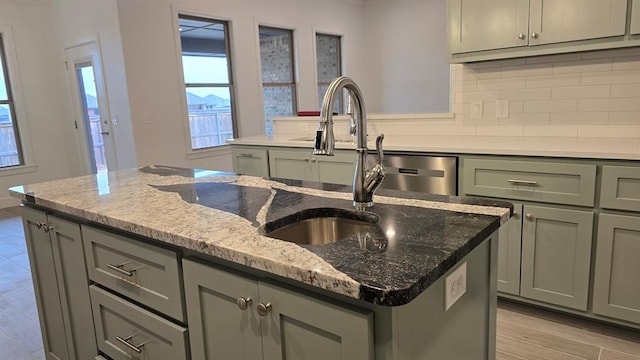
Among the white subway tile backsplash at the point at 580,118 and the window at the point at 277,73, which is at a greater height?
the window at the point at 277,73

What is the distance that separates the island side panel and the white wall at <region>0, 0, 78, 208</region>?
6435 mm

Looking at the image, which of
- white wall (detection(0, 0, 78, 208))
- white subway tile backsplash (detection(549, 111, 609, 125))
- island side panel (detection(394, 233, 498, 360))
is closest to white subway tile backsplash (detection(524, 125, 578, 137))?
white subway tile backsplash (detection(549, 111, 609, 125))

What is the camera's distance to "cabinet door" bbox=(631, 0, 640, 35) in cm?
227

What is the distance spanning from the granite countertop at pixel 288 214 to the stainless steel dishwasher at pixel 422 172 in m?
1.06

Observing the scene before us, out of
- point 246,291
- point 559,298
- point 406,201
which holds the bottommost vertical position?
point 559,298

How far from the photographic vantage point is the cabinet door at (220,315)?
44.2 inches

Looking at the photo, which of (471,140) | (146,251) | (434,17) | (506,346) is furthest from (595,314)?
(434,17)

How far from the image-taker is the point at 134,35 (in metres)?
4.84

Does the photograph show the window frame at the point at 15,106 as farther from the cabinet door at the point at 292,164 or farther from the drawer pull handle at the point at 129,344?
the drawer pull handle at the point at 129,344

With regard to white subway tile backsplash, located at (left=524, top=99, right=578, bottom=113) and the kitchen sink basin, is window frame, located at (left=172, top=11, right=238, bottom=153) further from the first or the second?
the kitchen sink basin

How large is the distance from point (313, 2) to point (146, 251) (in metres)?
6.23

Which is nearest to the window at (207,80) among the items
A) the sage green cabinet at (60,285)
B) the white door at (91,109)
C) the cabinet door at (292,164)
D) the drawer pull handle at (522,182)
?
the white door at (91,109)

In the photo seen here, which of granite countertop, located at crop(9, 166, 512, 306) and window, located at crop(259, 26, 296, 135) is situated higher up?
window, located at crop(259, 26, 296, 135)

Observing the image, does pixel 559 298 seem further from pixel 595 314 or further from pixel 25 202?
pixel 25 202
